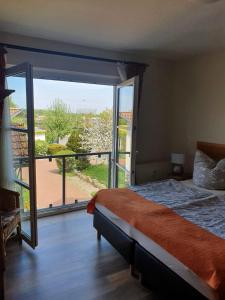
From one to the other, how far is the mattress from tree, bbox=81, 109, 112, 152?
67.5 inches

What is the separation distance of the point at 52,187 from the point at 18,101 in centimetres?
176

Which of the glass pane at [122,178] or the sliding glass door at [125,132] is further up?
the sliding glass door at [125,132]

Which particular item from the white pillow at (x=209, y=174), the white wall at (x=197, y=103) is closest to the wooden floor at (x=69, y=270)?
the white pillow at (x=209, y=174)

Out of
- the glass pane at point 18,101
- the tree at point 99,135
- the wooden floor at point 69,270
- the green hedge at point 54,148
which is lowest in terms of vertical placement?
the wooden floor at point 69,270

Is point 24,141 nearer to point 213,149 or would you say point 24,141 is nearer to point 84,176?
point 84,176

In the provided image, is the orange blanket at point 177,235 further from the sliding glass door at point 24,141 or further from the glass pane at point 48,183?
the glass pane at point 48,183

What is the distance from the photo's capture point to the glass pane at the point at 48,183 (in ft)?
12.6

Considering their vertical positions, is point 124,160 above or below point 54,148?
below

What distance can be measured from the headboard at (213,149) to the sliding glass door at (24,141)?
267cm

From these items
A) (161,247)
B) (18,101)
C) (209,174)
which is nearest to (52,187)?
(18,101)

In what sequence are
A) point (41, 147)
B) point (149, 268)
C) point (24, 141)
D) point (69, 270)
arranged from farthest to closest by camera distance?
1. point (41, 147)
2. point (24, 141)
3. point (69, 270)
4. point (149, 268)

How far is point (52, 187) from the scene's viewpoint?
406 centimetres

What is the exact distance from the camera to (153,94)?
419cm

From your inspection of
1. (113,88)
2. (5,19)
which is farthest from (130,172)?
(5,19)
